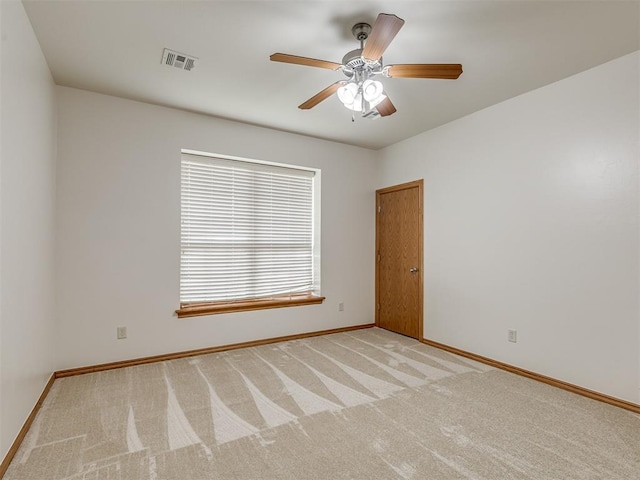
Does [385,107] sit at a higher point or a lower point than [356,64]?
lower

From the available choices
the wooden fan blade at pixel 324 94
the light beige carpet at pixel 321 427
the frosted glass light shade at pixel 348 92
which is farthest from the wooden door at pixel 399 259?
the frosted glass light shade at pixel 348 92

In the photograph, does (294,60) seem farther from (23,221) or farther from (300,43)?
(23,221)

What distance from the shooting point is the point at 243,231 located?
4.08 meters

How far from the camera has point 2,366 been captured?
1.74m

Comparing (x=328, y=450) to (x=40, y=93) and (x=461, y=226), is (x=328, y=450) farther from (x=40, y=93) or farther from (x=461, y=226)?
(x=40, y=93)

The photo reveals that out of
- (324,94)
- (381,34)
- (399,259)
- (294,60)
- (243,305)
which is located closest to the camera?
(381,34)

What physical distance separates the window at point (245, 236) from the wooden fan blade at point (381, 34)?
2502 mm

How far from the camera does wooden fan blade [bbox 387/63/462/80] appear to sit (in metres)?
2.03

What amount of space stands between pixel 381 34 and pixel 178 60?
1684 mm

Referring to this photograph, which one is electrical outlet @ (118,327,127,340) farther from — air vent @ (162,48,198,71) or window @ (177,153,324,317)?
air vent @ (162,48,198,71)

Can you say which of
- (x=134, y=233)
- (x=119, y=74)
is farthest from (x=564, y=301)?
(x=119, y=74)

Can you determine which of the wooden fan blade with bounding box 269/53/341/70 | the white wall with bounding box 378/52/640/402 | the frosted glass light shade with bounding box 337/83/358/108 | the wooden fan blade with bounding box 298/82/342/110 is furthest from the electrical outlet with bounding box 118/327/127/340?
the white wall with bounding box 378/52/640/402

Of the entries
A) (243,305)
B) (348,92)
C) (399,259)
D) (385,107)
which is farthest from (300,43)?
(399,259)

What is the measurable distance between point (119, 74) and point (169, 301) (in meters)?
2.18
